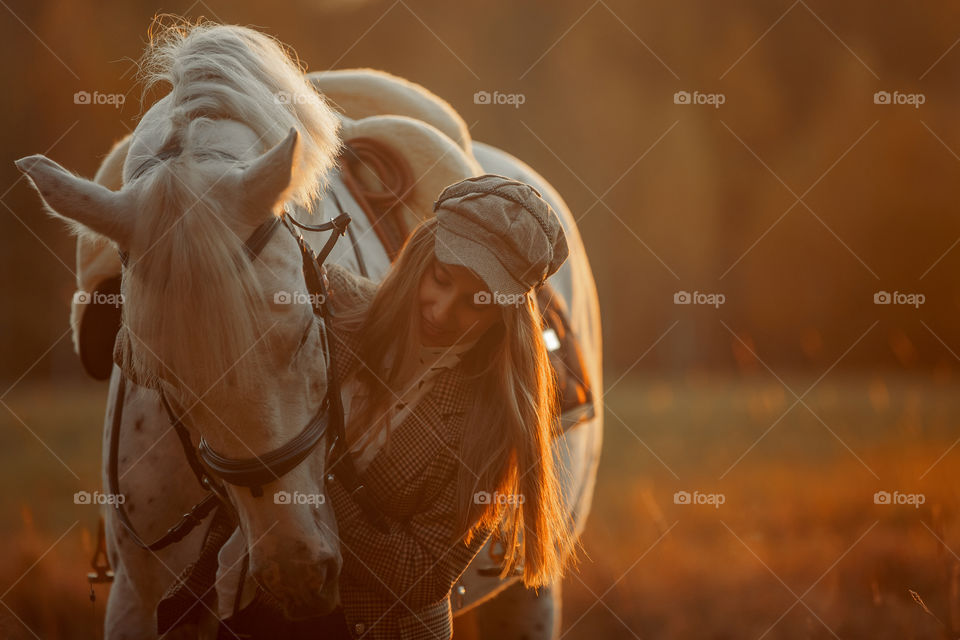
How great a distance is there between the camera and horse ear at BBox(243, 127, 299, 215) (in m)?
1.62

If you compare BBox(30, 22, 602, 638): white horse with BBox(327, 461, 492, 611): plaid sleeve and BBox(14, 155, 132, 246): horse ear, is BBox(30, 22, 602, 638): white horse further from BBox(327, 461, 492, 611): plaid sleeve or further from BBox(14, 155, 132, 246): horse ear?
BBox(327, 461, 492, 611): plaid sleeve

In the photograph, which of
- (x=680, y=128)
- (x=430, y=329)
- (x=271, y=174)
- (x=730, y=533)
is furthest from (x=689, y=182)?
(x=271, y=174)

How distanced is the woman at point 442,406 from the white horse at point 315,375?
298 mm

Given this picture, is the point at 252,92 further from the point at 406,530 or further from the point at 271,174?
the point at 406,530

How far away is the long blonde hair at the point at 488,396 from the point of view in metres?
2.11

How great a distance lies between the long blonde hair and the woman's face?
3cm

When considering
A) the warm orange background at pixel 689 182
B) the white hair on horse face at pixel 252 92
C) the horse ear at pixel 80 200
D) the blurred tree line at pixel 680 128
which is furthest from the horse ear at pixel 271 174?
the blurred tree line at pixel 680 128

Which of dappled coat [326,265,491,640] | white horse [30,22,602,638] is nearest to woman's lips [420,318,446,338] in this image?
dappled coat [326,265,491,640]

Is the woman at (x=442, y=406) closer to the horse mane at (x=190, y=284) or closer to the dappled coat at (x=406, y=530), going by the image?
the dappled coat at (x=406, y=530)

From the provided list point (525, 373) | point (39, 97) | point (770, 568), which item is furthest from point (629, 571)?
point (39, 97)

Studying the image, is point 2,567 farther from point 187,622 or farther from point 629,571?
point 629,571

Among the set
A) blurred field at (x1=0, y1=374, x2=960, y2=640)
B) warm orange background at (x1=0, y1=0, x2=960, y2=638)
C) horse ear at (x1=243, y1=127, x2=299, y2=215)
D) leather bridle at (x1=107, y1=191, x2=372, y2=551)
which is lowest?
blurred field at (x1=0, y1=374, x2=960, y2=640)

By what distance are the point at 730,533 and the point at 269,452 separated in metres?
4.59

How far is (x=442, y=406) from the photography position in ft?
7.17
